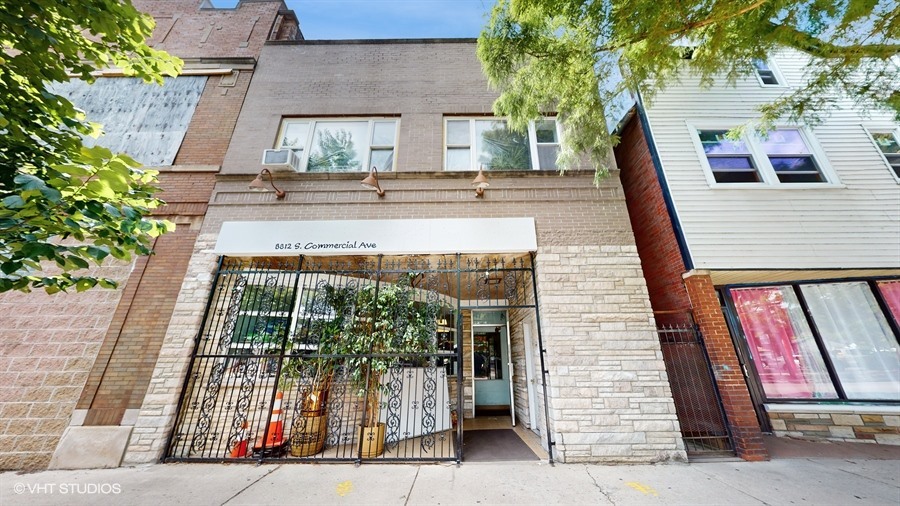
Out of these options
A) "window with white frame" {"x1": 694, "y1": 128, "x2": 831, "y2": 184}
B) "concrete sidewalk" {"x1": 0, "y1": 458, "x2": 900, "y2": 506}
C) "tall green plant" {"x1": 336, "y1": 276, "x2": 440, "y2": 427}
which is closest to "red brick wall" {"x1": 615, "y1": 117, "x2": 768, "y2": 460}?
"concrete sidewalk" {"x1": 0, "y1": 458, "x2": 900, "y2": 506}

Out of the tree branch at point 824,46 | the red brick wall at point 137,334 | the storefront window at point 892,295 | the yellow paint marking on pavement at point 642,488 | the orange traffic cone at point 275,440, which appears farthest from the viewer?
the storefront window at point 892,295

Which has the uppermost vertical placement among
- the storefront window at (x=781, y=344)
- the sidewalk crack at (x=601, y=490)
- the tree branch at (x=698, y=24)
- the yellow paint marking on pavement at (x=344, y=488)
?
the tree branch at (x=698, y=24)

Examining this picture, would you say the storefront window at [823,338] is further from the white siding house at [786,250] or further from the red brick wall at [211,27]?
the red brick wall at [211,27]

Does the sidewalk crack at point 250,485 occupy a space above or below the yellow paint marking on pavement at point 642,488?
below

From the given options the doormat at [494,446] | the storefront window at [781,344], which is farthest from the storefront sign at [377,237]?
the storefront window at [781,344]

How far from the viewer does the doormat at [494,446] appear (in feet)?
16.0

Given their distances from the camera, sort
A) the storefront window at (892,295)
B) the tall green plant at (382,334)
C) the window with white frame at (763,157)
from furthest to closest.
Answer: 1. the window with white frame at (763,157)
2. the storefront window at (892,295)
3. the tall green plant at (382,334)

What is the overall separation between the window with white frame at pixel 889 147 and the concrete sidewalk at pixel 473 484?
6200 mm

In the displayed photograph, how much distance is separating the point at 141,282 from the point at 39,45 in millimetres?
3917

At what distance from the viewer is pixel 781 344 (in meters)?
6.30

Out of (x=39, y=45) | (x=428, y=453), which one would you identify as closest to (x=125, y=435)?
(x=428, y=453)

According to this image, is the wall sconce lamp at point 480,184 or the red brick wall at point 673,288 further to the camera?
the wall sconce lamp at point 480,184

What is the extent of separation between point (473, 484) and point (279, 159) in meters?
6.61

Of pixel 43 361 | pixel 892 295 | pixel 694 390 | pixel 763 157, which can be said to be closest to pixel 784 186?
pixel 763 157
